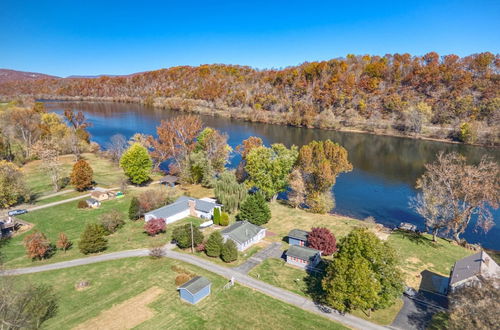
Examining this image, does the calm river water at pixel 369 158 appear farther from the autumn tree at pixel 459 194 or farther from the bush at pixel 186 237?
the bush at pixel 186 237

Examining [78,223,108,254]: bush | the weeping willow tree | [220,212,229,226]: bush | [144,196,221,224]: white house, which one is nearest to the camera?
[78,223,108,254]: bush

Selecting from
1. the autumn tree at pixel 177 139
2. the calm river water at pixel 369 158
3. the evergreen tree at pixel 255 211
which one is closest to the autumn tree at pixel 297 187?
the calm river water at pixel 369 158

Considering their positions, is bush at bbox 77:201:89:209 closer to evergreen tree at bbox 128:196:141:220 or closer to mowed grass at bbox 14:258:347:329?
evergreen tree at bbox 128:196:141:220

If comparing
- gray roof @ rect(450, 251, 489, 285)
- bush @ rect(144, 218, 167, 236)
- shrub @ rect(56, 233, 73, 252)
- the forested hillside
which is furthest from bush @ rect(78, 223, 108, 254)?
the forested hillside

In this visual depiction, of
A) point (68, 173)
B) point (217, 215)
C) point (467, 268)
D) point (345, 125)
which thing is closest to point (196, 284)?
point (217, 215)

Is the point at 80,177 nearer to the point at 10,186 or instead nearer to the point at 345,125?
the point at 10,186

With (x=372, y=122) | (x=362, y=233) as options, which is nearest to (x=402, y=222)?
(x=362, y=233)

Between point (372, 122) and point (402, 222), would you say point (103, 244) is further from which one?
point (372, 122)
